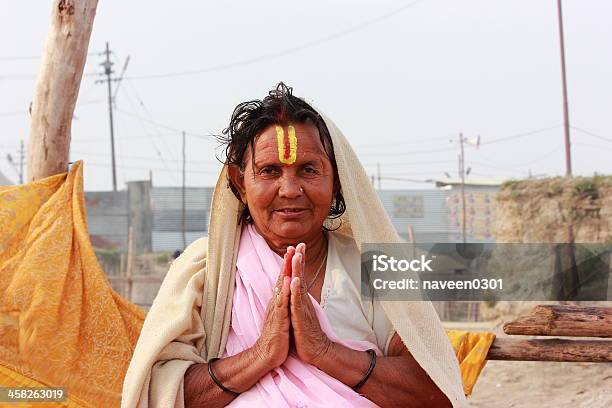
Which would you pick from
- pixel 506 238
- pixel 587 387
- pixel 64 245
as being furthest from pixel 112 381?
pixel 506 238

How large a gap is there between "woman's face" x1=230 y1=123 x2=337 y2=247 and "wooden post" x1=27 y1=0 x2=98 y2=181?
1483 millimetres

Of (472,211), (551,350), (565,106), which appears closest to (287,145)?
(551,350)

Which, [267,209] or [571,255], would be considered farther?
[571,255]

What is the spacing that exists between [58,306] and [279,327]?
1.30 meters

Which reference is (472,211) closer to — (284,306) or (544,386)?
(544,386)

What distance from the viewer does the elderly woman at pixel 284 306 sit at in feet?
6.82

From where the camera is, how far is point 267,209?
2303 millimetres

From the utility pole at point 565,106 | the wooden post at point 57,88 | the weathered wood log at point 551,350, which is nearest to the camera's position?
the wooden post at point 57,88

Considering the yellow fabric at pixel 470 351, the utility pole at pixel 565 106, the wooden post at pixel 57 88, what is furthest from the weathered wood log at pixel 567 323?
the utility pole at pixel 565 106

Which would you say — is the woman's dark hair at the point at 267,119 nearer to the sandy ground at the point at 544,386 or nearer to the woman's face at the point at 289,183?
the woman's face at the point at 289,183

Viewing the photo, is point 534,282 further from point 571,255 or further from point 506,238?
point 506,238

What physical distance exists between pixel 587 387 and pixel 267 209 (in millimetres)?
7242

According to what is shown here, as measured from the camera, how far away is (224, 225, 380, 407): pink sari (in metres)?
2.06

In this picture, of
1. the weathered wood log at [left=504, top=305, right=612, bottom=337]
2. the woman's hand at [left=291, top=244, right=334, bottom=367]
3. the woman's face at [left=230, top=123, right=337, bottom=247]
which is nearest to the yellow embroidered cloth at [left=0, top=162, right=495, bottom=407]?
the woman's face at [left=230, top=123, right=337, bottom=247]
